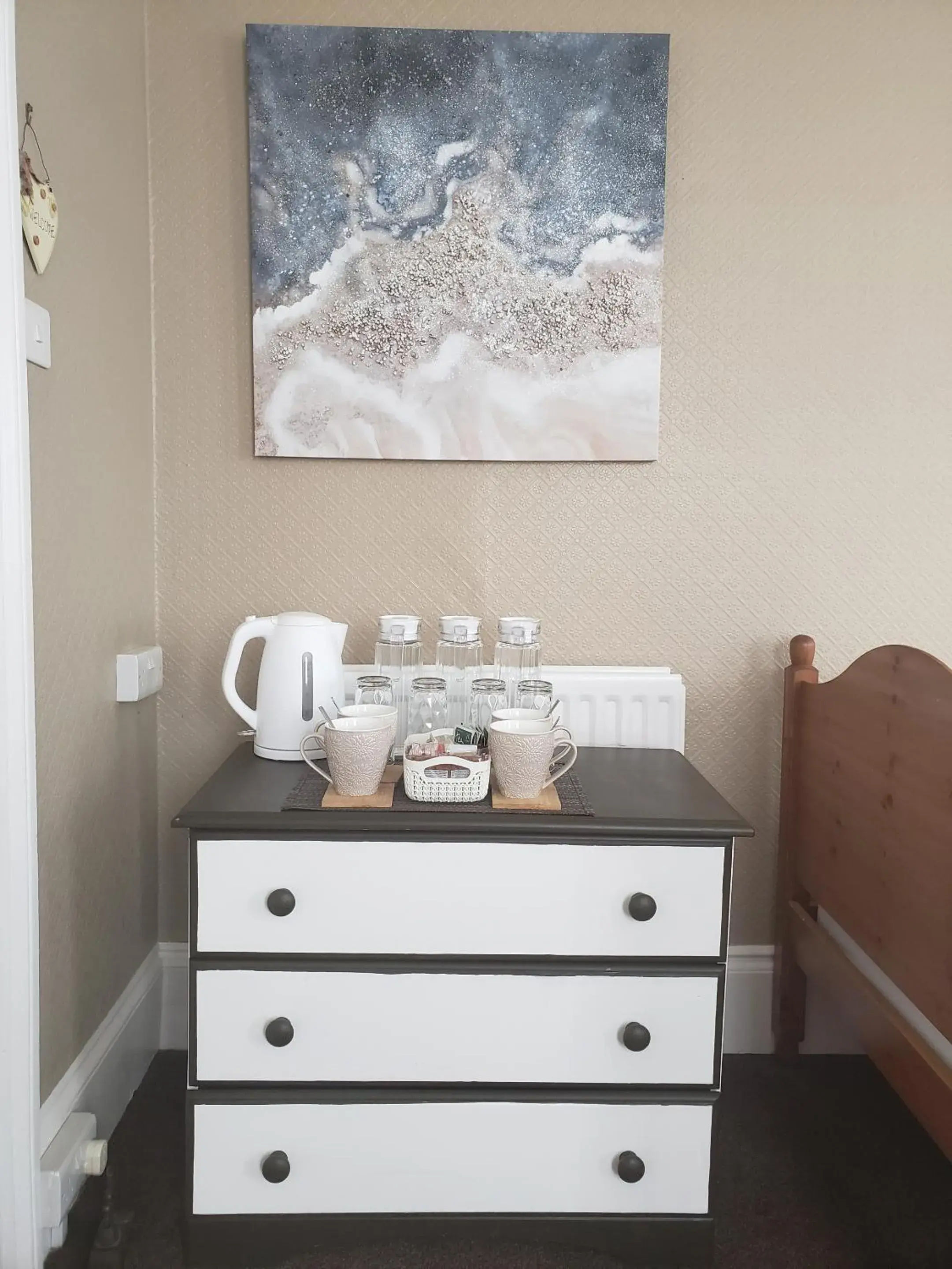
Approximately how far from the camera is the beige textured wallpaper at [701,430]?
68.0 inches

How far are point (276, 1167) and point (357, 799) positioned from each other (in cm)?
53

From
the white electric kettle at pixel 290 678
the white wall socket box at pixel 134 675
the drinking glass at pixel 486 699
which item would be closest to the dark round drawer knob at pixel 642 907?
the drinking glass at pixel 486 699

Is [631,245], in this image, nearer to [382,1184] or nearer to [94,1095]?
[382,1184]

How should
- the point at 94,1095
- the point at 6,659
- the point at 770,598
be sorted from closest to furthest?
the point at 6,659
the point at 94,1095
the point at 770,598

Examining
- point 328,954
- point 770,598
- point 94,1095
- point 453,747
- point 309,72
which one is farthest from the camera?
point 770,598

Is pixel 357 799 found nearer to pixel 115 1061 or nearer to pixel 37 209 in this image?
pixel 115 1061

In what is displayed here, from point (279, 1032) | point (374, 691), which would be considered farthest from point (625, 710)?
point (279, 1032)

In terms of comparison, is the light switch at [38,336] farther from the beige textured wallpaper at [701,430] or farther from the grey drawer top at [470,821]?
the grey drawer top at [470,821]

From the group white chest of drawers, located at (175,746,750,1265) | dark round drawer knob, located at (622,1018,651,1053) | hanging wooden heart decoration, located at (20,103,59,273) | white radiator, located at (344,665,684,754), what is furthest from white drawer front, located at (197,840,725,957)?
hanging wooden heart decoration, located at (20,103,59,273)

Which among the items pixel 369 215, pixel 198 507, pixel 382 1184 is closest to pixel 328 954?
pixel 382 1184

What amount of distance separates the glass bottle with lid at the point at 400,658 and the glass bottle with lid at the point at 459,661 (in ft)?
0.16

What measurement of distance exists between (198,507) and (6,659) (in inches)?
27.1

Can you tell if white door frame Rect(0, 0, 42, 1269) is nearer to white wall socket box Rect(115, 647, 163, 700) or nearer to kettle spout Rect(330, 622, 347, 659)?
white wall socket box Rect(115, 647, 163, 700)

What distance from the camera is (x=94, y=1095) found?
1509 mm
